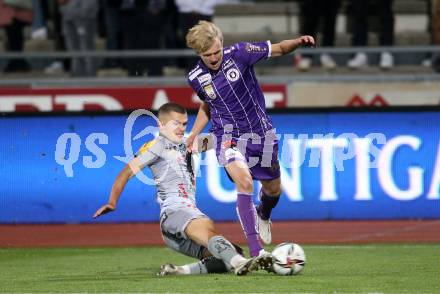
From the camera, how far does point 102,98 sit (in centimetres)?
1794

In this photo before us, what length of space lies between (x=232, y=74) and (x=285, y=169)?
490 cm

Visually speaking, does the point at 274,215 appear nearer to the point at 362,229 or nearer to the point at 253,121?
the point at 362,229

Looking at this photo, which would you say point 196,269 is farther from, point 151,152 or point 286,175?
point 286,175

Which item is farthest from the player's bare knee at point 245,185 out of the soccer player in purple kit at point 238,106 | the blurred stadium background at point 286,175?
the blurred stadium background at point 286,175

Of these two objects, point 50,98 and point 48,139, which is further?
point 50,98

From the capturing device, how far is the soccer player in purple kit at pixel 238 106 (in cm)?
1016

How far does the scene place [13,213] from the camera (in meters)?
15.5

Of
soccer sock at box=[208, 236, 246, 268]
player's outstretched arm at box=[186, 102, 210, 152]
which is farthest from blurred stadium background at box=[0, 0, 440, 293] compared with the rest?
soccer sock at box=[208, 236, 246, 268]

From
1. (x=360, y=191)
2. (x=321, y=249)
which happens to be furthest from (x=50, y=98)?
(x=321, y=249)

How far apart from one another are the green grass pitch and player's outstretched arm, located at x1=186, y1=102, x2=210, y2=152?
1191mm

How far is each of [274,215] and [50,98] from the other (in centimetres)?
448

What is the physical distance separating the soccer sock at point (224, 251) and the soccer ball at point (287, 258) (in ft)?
1.07

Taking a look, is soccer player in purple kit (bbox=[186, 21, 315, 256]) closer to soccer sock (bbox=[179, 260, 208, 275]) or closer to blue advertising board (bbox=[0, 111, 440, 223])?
soccer sock (bbox=[179, 260, 208, 275])

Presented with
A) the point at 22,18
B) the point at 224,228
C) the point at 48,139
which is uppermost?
the point at 22,18
